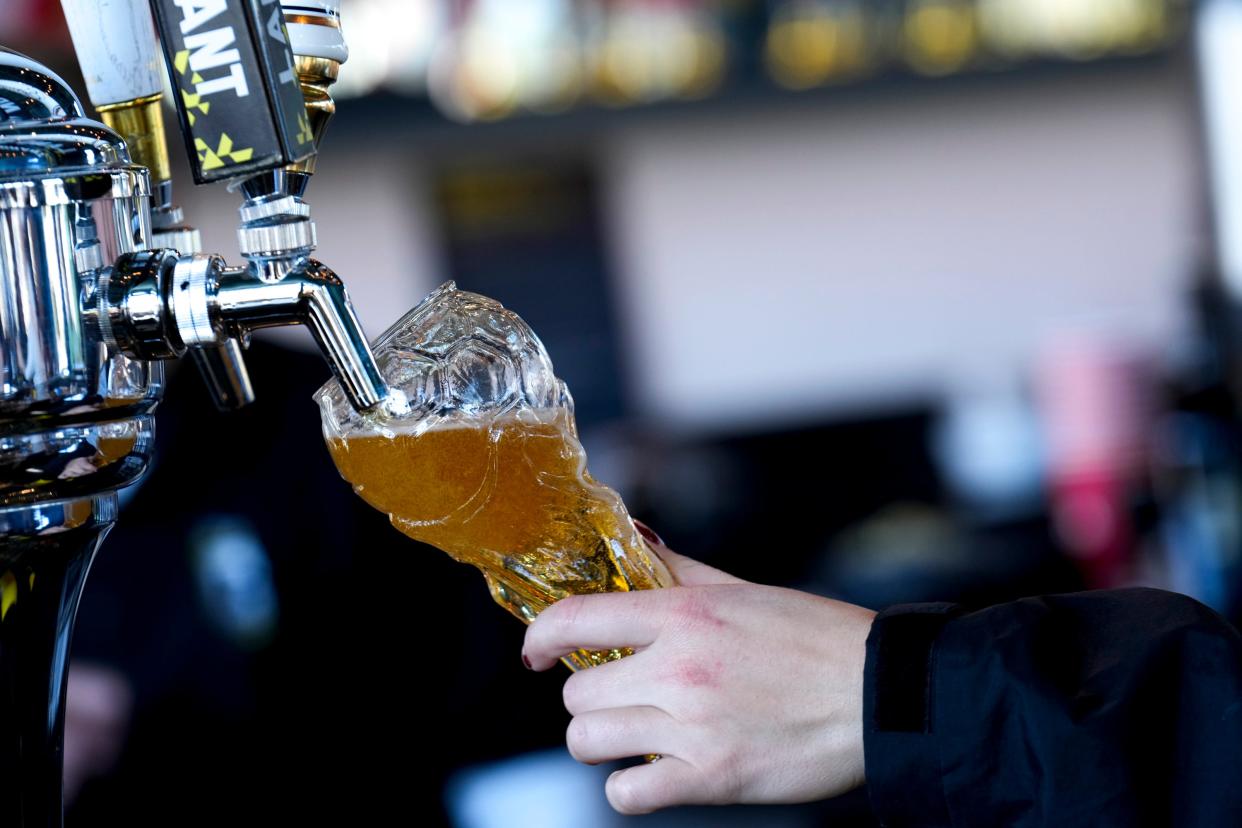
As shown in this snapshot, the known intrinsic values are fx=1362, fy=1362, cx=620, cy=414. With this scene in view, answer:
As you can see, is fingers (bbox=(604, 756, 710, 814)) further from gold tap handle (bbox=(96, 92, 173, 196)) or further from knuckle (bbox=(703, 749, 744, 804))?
gold tap handle (bbox=(96, 92, 173, 196))

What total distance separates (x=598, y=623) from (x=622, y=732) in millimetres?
64

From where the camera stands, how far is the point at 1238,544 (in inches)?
96.8

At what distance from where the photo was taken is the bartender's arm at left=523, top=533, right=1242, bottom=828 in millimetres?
669

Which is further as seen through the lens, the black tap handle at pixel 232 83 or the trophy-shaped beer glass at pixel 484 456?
the trophy-shaped beer glass at pixel 484 456

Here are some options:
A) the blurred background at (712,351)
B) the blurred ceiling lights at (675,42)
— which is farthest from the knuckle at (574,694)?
the blurred ceiling lights at (675,42)

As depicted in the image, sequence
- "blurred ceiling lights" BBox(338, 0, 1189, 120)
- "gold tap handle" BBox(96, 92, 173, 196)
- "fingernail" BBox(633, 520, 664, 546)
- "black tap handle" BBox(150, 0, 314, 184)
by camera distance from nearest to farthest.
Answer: "black tap handle" BBox(150, 0, 314, 184), "gold tap handle" BBox(96, 92, 173, 196), "fingernail" BBox(633, 520, 664, 546), "blurred ceiling lights" BBox(338, 0, 1189, 120)

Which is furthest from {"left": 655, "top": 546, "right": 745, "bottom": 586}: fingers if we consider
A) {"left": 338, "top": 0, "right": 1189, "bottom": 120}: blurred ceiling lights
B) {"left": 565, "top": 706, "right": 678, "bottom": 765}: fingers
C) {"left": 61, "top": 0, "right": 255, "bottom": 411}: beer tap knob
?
{"left": 338, "top": 0, "right": 1189, "bottom": 120}: blurred ceiling lights

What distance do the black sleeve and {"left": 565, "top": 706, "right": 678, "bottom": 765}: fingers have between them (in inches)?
4.1

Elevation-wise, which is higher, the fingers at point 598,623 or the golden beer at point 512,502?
the golden beer at point 512,502

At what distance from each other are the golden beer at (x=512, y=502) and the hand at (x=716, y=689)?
0.10ft

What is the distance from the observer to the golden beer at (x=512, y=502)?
2.08 feet

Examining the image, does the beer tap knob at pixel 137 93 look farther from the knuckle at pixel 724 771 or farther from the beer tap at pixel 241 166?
the knuckle at pixel 724 771

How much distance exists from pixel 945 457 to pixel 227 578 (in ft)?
6.80

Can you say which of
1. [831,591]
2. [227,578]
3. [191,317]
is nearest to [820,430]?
[831,591]
